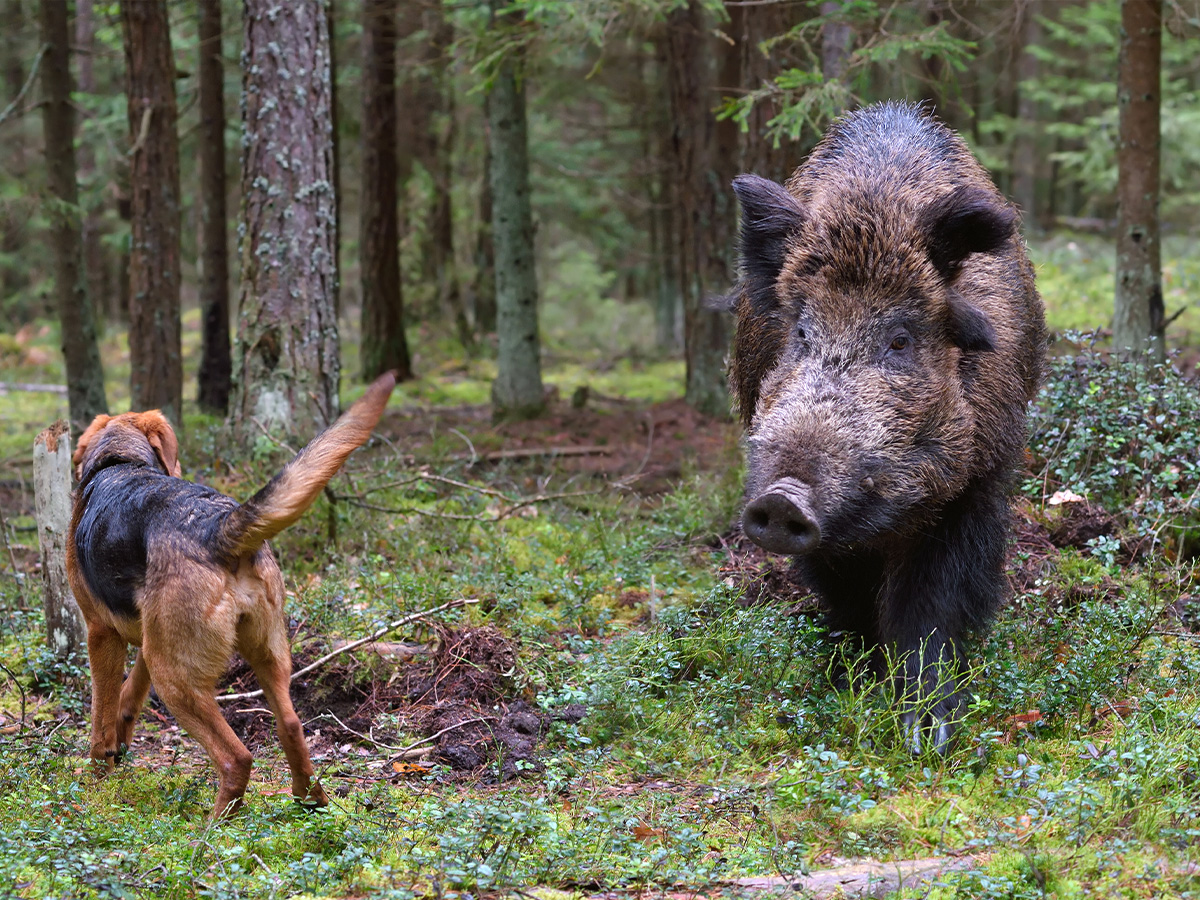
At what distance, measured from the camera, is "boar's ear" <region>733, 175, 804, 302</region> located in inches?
204

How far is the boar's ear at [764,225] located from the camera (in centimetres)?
517

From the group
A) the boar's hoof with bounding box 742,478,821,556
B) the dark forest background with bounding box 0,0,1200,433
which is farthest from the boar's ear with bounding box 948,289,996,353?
the dark forest background with bounding box 0,0,1200,433

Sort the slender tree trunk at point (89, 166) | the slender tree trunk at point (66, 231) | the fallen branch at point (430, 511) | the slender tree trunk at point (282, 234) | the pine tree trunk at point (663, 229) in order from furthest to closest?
the pine tree trunk at point (663, 229)
the slender tree trunk at point (89, 166)
the slender tree trunk at point (66, 231)
the slender tree trunk at point (282, 234)
the fallen branch at point (430, 511)

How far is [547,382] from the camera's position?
766 inches

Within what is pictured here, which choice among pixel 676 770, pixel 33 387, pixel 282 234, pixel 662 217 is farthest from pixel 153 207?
pixel 662 217

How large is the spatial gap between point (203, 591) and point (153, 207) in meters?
9.45

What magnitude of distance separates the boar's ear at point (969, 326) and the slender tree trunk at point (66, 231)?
9.78 meters

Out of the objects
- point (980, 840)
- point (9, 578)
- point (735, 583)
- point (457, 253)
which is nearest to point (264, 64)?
point (9, 578)

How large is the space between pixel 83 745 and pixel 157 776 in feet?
1.96

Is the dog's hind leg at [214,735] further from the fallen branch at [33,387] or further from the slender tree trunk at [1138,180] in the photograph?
the fallen branch at [33,387]

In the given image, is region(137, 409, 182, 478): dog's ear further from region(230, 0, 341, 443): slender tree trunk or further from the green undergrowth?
region(230, 0, 341, 443): slender tree trunk

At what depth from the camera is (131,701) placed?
15.9 feet

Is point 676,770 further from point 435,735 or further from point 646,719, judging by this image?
point 435,735

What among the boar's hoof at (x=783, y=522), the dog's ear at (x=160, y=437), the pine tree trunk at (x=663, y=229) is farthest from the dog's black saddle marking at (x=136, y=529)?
the pine tree trunk at (x=663, y=229)
